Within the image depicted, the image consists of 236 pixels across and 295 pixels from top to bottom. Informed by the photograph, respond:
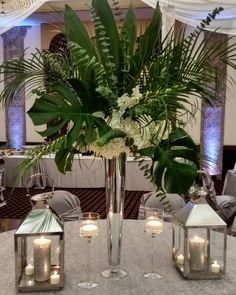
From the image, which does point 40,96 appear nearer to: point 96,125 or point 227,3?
point 96,125

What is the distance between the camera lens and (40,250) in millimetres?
1316

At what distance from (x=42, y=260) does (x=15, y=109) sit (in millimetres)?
8719

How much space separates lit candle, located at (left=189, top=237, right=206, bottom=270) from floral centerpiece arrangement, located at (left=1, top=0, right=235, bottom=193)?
326 mm

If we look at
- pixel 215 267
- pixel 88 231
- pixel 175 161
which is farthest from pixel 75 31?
pixel 215 267

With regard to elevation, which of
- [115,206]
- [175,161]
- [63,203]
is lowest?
[63,203]

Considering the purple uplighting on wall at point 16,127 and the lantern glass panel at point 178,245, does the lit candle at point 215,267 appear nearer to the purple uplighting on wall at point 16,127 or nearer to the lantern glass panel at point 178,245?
the lantern glass panel at point 178,245

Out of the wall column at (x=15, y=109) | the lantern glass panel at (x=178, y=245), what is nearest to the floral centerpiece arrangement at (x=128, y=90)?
the lantern glass panel at (x=178, y=245)

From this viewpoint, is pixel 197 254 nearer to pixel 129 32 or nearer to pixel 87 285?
pixel 87 285

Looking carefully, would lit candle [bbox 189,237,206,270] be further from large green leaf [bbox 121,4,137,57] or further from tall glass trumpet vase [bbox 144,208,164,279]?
large green leaf [bbox 121,4,137,57]

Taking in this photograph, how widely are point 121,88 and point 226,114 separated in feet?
25.9

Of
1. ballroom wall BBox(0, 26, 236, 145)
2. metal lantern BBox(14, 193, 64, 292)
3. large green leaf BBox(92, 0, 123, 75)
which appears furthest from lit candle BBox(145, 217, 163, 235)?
ballroom wall BBox(0, 26, 236, 145)

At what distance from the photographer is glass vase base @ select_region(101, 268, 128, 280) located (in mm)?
1399

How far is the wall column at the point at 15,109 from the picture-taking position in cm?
951

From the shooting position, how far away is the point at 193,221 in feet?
4.42
